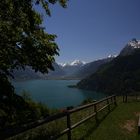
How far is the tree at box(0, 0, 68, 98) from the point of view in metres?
13.2

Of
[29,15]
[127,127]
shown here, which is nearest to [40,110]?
[127,127]

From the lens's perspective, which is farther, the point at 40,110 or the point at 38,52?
the point at 40,110

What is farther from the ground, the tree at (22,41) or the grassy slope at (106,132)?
the tree at (22,41)

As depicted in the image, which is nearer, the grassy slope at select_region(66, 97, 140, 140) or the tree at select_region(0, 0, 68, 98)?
the tree at select_region(0, 0, 68, 98)

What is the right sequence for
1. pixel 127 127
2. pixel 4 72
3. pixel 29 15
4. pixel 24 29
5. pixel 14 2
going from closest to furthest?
1. pixel 14 2
2. pixel 29 15
3. pixel 24 29
4. pixel 4 72
5. pixel 127 127

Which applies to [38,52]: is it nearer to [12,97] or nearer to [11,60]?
[11,60]

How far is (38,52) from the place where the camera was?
1545 cm

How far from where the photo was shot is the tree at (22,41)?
43.5ft

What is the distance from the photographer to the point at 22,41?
1499 centimetres

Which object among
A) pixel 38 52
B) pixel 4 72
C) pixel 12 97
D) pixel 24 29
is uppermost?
pixel 24 29

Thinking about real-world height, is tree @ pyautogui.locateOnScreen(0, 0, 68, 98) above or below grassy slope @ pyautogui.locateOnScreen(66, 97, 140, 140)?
above

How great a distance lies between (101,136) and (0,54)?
6.46 meters

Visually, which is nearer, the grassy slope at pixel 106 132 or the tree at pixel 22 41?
the tree at pixel 22 41

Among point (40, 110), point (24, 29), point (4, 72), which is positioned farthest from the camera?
point (40, 110)
